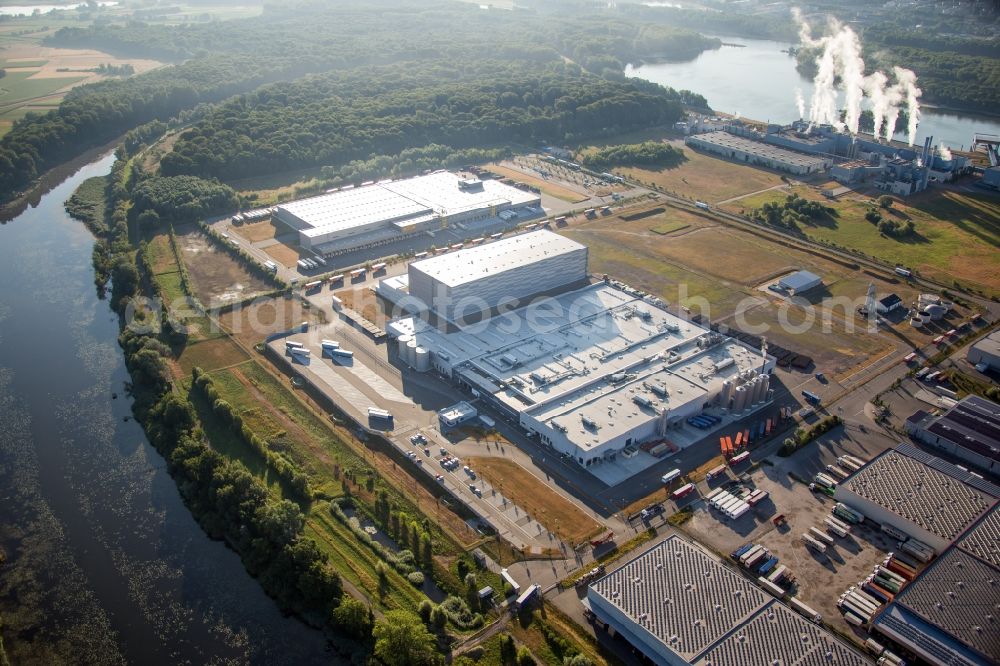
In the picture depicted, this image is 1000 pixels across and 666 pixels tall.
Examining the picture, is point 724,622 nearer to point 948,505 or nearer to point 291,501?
point 948,505

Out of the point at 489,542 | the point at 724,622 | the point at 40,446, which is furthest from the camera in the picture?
the point at 40,446

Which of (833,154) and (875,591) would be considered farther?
(833,154)

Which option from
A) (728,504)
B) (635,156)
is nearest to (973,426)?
(728,504)

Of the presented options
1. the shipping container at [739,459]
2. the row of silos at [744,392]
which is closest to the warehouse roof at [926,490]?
the shipping container at [739,459]

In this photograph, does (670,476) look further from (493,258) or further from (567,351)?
(493,258)

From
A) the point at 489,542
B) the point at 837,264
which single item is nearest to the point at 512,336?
the point at 489,542

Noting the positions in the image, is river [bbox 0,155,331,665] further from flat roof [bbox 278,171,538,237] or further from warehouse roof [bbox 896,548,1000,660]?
warehouse roof [bbox 896,548,1000,660]

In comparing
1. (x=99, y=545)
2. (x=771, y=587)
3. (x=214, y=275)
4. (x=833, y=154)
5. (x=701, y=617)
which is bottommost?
(x=99, y=545)
